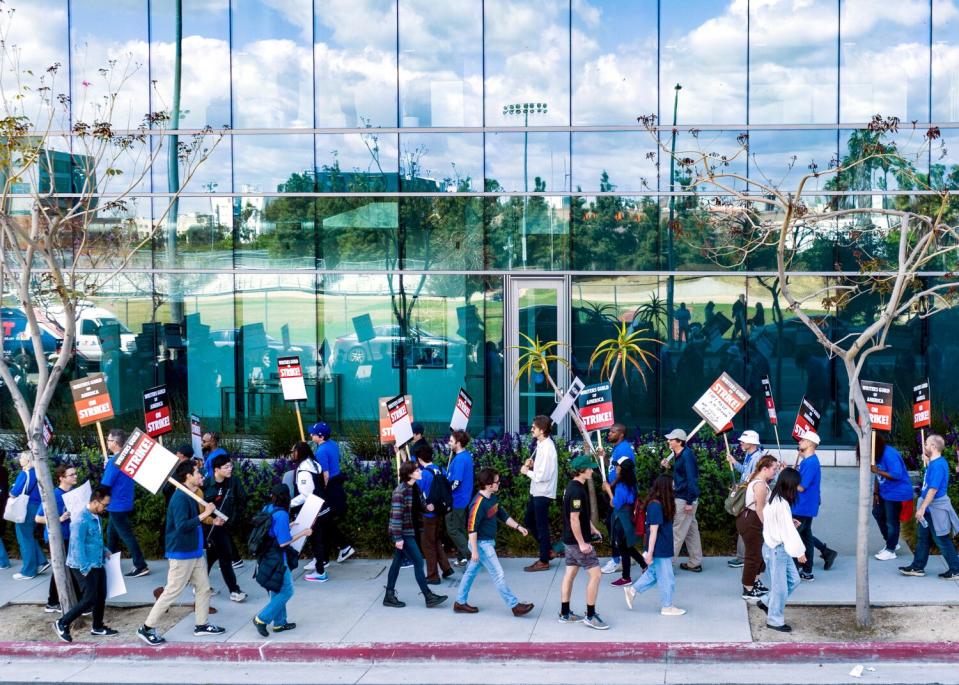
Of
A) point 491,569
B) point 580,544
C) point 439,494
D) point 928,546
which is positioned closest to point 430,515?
point 439,494

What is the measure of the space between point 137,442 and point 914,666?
7844 mm

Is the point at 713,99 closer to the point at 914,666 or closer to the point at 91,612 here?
the point at 914,666

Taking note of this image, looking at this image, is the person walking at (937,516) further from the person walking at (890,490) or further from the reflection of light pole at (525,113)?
the reflection of light pole at (525,113)

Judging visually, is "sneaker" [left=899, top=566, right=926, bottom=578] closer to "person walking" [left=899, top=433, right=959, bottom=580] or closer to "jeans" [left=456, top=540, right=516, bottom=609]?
"person walking" [left=899, top=433, right=959, bottom=580]

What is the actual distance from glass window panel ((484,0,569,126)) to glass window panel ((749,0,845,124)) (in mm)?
3467

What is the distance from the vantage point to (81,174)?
20.2 m

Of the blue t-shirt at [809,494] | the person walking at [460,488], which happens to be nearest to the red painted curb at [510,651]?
the blue t-shirt at [809,494]

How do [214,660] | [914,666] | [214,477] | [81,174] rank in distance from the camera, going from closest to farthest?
[914,666] → [214,660] → [214,477] → [81,174]

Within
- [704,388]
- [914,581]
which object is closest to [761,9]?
[704,388]

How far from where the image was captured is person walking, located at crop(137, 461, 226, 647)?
10680 mm

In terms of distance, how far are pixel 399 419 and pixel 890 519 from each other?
234 inches

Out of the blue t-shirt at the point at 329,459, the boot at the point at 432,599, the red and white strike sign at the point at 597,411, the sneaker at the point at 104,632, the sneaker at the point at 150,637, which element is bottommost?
the sneaker at the point at 104,632

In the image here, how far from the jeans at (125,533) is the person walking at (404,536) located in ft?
10.8

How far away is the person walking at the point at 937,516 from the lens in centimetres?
1177
